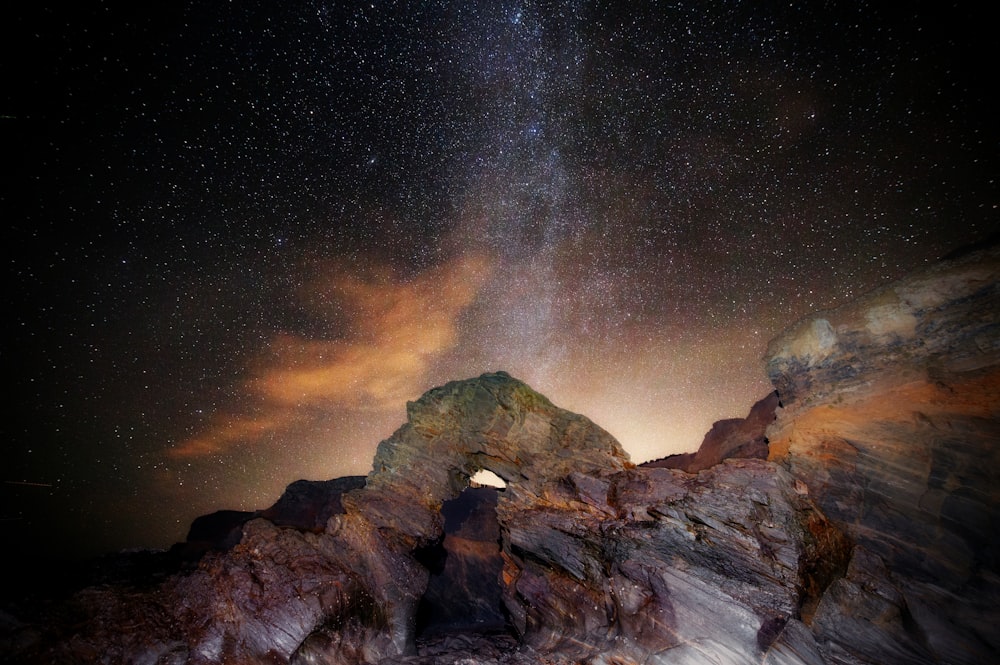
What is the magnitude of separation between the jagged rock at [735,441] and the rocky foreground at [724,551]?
1144 cm

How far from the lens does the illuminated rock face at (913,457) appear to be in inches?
430

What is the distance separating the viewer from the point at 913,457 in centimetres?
1273

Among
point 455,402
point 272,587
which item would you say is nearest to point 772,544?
point 455,402

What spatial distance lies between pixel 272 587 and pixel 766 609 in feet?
67.8

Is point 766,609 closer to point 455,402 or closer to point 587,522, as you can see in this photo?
point 587,522

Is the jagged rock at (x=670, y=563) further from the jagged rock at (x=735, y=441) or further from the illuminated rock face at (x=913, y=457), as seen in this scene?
the jagged rock at (x=735, y=441)

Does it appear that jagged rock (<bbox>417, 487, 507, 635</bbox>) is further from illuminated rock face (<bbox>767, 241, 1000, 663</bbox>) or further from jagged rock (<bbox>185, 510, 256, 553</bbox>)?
jagged rock (<bbox>185, 510, 256, 553</bbox>)

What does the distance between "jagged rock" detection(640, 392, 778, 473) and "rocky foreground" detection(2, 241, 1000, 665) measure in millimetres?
11444

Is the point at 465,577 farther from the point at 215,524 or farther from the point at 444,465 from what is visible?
the point at 215,524

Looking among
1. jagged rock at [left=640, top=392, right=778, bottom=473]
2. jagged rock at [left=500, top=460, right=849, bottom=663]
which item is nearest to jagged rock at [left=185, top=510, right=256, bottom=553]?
A: jagged rock at [left=500, top=460, right=849, bottom=663]

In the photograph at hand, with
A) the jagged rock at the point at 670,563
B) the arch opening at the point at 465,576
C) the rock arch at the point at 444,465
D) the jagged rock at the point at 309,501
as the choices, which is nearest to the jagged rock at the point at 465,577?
the arch opening at the point at 465,576

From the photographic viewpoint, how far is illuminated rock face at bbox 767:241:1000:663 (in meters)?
10.9

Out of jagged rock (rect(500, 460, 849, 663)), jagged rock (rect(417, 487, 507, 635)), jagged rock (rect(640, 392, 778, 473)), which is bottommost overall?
jagged rock (rect(417, 487, 507, 635))

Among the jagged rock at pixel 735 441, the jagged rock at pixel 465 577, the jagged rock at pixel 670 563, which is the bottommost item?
the jagged rock at pixel 465 577
